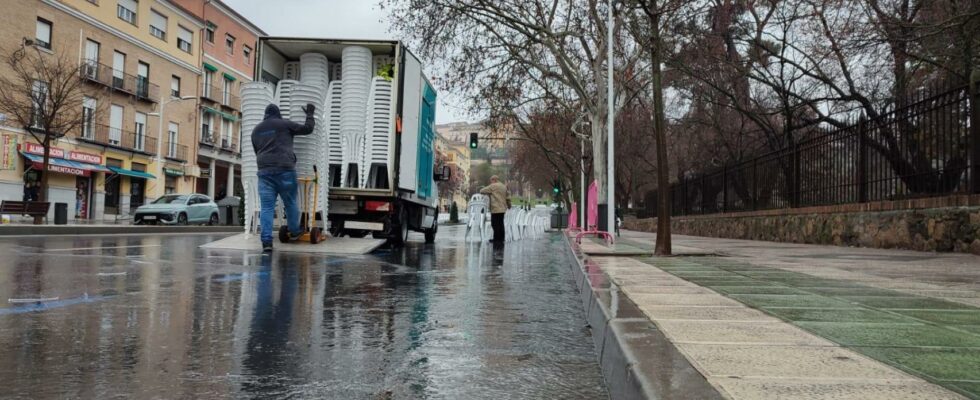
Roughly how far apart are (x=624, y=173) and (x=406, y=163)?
141ft

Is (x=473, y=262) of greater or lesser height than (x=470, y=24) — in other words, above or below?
below

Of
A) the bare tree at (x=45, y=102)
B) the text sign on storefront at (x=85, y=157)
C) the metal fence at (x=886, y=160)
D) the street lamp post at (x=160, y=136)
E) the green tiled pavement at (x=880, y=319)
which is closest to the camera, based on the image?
the green tiled pavement at (x=880, y=319)

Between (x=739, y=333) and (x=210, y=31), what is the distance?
42.7 metres

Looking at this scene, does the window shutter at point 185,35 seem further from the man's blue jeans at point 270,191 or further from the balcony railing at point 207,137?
the man's blue jeans at point 270,191

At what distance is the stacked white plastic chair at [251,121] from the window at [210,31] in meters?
33.3

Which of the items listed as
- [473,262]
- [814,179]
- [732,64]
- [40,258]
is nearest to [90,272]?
[40,258]

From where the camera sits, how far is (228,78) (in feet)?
138

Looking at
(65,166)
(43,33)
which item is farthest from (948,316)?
(43,33)

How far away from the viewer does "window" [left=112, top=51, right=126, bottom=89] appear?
104 feet

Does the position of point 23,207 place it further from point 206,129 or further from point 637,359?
point 206,129

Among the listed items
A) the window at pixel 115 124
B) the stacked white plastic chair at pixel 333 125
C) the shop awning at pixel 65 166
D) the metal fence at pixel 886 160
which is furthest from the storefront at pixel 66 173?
the metal fence at pixel 886 160

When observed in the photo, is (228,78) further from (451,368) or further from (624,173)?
(451,368)

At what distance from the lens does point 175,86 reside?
120 feet

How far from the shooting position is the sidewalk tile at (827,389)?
1802 millimetres
